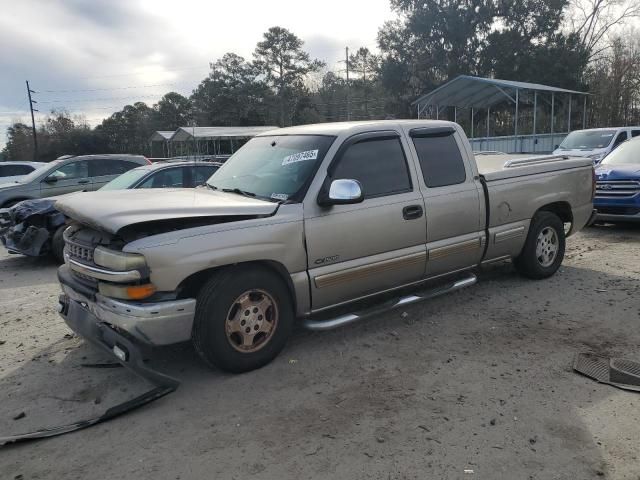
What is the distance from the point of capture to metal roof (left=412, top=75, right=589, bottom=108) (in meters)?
22.9

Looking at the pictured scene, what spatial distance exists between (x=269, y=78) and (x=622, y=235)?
48854mm

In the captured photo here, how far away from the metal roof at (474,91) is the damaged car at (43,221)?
1829 cm

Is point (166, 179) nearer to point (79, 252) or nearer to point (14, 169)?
point (79, 252)

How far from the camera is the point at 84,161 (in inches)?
442

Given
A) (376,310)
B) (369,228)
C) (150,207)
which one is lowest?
(376,310)

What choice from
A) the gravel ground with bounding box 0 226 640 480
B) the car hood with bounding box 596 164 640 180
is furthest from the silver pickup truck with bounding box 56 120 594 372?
the car hood with bounding box 596 164 640 180

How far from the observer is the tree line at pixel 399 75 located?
35.8 m

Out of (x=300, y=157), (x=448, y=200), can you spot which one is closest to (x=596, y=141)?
(x=448, y=200)

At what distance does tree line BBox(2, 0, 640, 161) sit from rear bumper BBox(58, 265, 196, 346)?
36.0 m

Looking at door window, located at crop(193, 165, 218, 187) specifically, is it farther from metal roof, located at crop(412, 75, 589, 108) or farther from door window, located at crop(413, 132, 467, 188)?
metal roof, located at crop(412, 75, 589, 108)

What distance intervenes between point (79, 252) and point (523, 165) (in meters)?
4.81

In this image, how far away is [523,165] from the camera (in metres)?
5.92

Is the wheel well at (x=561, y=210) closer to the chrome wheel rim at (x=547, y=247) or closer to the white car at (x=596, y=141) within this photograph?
the chrome wheel rim at (x=547, y=247)

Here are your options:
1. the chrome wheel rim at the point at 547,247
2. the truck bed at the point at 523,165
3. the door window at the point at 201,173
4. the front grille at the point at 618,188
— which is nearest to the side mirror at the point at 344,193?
the truck bed at the point at 523,165
